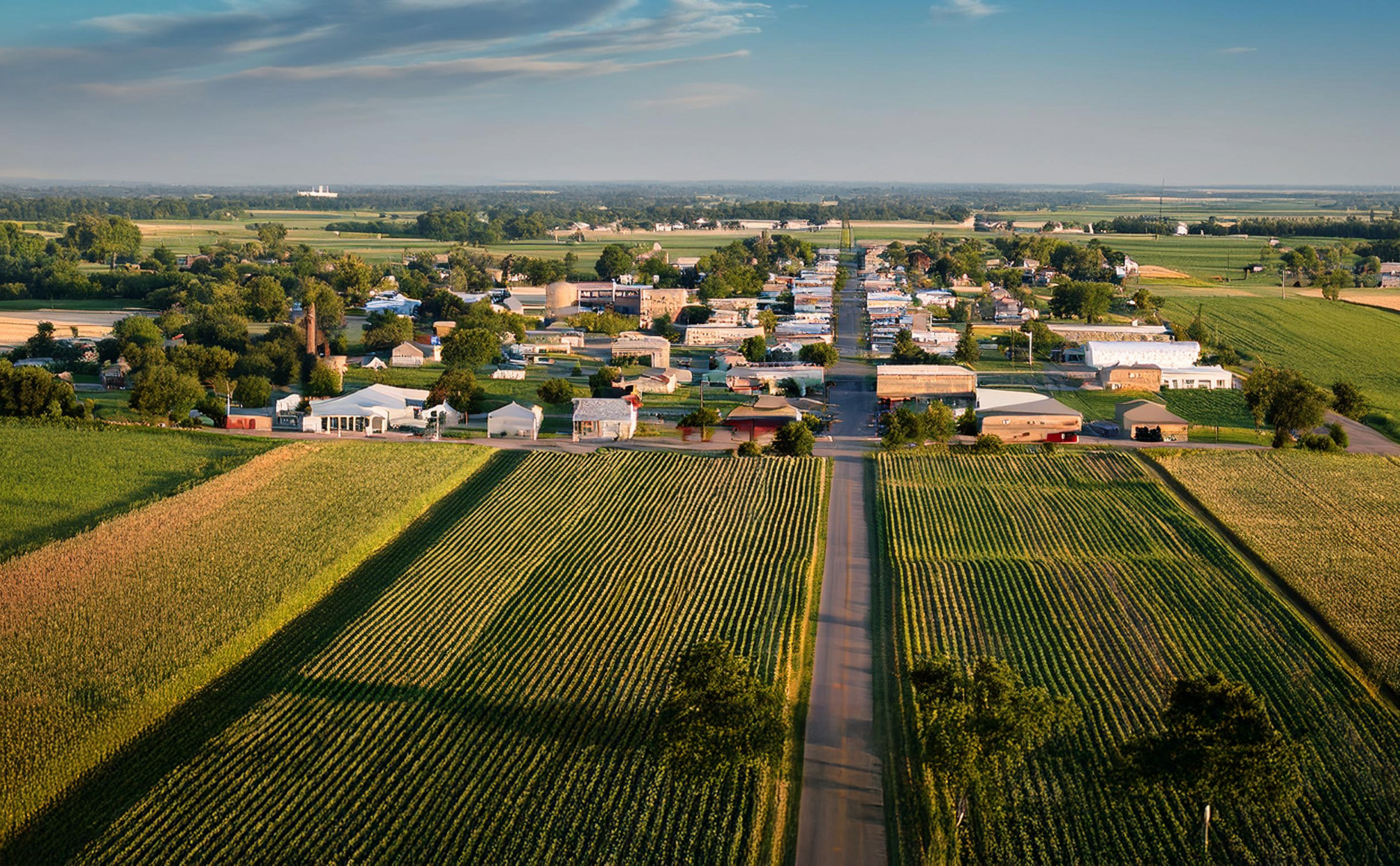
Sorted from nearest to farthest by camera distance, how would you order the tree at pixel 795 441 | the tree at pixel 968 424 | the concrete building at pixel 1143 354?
the tree at pixel 795 441 → the tree at pixel 968 424 → the concrete building at pixel 1143 354

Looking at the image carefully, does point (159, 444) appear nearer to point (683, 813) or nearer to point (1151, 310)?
point (683, 813)

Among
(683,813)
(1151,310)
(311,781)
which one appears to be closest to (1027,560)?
(683,813)

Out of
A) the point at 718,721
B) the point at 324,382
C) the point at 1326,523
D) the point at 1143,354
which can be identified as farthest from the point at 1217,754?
the point at 1143,354

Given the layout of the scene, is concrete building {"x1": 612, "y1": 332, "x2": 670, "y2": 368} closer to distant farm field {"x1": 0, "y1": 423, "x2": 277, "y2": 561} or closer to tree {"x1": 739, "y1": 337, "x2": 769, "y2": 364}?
tree {"x1": 739, "y1": 337, "x2": 769, "y2": 364}

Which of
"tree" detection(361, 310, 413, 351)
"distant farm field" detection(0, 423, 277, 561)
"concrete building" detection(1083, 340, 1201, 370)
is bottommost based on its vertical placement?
"distant farm field" detection(0, 423, 277, 561)

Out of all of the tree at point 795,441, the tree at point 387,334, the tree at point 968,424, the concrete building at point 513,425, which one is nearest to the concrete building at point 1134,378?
the tree at point 968,424

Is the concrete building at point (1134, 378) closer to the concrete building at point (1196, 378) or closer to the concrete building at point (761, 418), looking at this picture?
the concrete building at point (1196, 378)

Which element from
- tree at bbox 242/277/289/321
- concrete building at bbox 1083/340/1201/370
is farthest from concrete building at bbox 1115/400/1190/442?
tree at bbox 242/277/289/321
